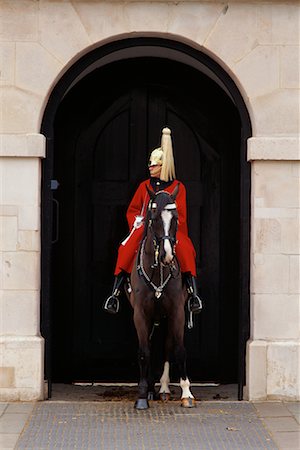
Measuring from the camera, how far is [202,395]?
9992 mm

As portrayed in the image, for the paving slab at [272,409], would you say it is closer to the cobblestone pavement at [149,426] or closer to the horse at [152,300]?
the cobblestone pavement at [149,426]

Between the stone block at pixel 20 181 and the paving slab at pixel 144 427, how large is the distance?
6.31ft

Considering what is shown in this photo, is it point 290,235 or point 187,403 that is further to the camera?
point 290,235

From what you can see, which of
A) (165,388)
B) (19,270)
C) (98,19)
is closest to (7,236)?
(19,270)

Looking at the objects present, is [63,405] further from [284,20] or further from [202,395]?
[284,20]

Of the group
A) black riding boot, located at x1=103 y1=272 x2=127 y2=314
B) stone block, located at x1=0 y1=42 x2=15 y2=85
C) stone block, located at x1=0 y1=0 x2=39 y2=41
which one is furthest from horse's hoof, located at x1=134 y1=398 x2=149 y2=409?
stone block, located at x1=0 y1=0 x2=39 y2=41

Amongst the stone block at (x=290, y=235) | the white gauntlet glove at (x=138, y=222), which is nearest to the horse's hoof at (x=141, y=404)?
the white gauntlet glove at (x=138, y=222)

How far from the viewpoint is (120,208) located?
10742 millimetres

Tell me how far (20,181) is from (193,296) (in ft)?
6.41

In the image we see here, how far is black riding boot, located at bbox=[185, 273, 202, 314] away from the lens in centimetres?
930

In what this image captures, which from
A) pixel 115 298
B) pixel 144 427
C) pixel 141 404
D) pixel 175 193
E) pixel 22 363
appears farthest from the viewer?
pixel 115 298

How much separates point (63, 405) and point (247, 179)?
2.76m

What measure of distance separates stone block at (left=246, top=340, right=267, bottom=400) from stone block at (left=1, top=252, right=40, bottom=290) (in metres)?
2.13

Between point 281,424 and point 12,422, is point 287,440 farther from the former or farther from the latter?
point 12,422
